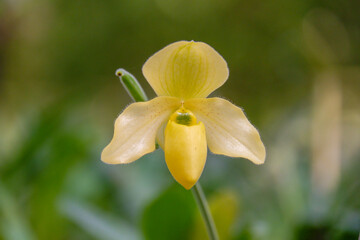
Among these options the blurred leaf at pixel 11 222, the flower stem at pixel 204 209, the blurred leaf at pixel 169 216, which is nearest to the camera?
the flower stem at pixel 204 209

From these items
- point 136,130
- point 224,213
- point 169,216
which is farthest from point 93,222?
point 136,130

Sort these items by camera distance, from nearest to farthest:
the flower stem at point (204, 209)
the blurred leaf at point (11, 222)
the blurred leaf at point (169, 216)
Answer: the flower stem at point (204, 209), the blurred leaf at point (169, 216), the blurred leaf at point (11, 222)

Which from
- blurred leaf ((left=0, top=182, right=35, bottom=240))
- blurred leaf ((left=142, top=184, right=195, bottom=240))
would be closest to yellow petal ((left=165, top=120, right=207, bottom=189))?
blurred leaf ((left=142, top=184, right=195, bottom=240))

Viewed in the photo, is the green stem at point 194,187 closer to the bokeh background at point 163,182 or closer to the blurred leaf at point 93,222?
the bokeh background at point 163,182

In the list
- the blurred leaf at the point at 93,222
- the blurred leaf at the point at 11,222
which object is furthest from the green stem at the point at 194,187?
the blurred leaf at the point at 11,222

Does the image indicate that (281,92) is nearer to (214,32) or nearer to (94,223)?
(214,32)

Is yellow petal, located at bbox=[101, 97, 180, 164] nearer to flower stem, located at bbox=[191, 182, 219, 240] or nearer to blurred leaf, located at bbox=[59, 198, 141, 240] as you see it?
flower stem, located at bbox=[191, 182, 219, 240]
